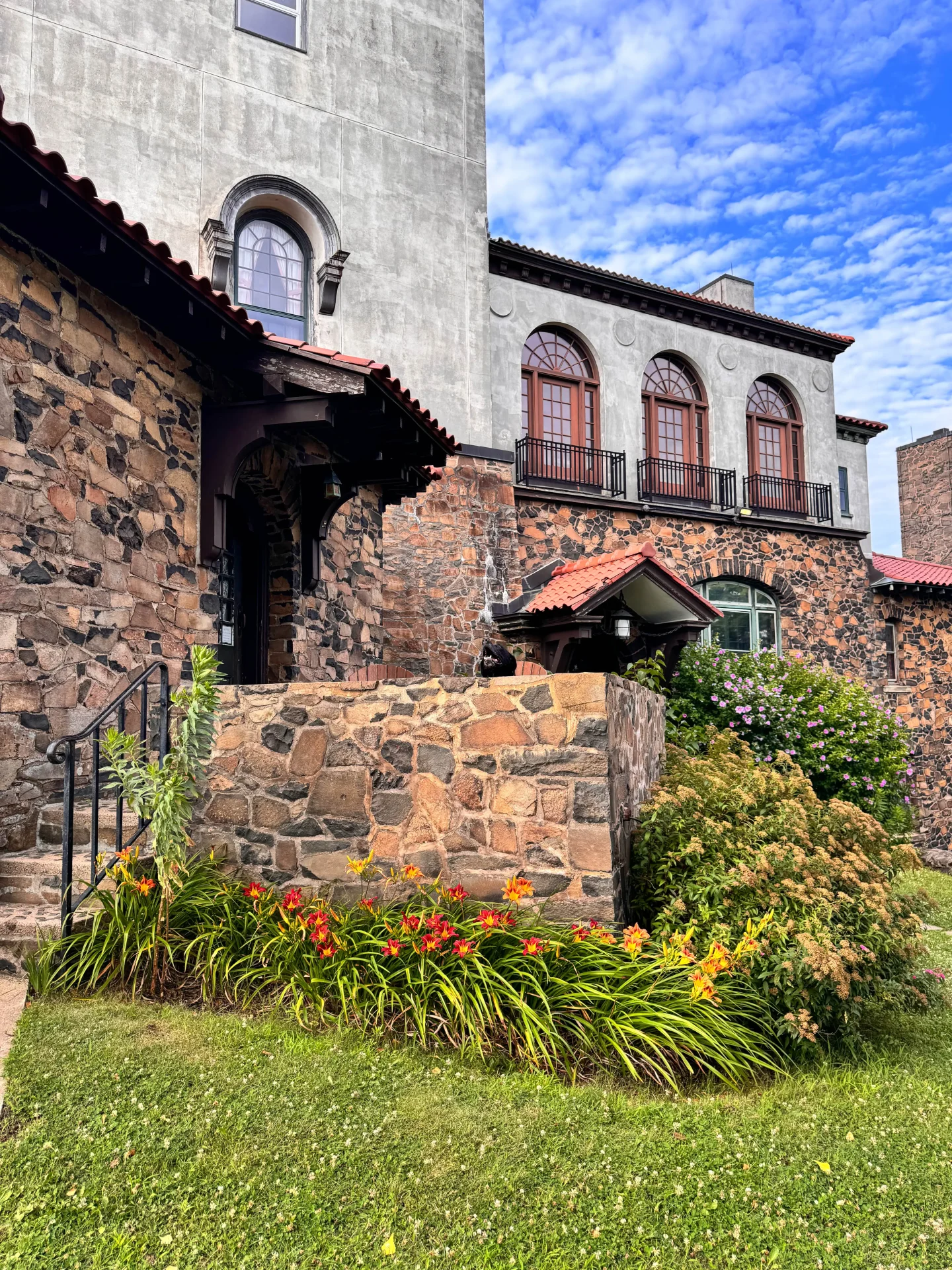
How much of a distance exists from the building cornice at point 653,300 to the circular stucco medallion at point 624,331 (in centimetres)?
26

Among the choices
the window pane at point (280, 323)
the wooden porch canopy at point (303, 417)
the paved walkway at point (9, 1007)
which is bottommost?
the paved walkway at point (9, 1007)

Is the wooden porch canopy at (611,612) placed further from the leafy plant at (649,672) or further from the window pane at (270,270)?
the window pane at (270,270)

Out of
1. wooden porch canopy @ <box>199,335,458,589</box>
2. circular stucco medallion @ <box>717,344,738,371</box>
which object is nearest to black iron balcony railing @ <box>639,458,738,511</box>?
circular stucco medallion @ <box>717,344,738,371</box>

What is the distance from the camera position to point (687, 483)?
17.1 meters

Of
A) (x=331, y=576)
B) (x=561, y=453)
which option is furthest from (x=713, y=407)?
(x=331, y=576)

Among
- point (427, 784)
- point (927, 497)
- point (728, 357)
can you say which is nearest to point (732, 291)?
point (728, 357)

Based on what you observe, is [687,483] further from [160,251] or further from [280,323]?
[160,251]

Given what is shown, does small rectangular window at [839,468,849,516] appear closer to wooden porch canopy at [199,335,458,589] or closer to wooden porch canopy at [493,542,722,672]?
wooden porch canopy at [493,542,722,672]

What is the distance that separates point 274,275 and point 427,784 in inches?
346

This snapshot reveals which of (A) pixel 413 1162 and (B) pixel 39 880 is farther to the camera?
(B) pixel 39 880

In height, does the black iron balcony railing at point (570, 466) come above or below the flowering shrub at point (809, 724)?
above

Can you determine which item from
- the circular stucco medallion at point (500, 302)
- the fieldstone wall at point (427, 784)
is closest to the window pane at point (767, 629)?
the circular stucco medallion at point (500, 302)

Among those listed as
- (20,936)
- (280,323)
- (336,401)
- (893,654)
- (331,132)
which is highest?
(331,132)

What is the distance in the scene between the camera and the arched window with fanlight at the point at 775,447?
18.1 meters
